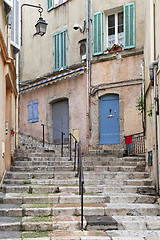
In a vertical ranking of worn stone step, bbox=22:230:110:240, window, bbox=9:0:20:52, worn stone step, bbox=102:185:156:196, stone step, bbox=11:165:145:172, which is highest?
window, bbox=9:0:20:52

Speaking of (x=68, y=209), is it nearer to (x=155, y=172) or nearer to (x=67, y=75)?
(x=155, y=172)

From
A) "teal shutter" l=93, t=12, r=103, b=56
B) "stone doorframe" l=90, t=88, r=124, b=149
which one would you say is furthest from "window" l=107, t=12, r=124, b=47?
"stone doorframe" l=90, t=88, r=124, b=149

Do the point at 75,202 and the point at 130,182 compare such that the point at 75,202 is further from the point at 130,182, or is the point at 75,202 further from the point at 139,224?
the point at 130,182

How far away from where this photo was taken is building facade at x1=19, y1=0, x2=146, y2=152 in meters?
12.3

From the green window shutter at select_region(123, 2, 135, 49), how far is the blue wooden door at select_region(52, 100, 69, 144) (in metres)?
3.61

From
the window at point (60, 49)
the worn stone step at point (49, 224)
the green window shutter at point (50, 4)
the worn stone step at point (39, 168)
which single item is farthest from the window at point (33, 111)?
the worn stone step at point (49, 224)

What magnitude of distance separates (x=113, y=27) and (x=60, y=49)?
2549 mm

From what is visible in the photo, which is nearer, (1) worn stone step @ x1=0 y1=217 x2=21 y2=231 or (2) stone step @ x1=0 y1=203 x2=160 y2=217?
(1) worn stone step @ x1=0 y1=217 x2=21 y2=231

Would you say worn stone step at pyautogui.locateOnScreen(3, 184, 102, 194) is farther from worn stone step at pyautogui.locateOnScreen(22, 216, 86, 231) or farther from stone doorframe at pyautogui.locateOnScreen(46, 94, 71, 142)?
stone doorframe at pyautogui.locateOnScreen(46, 94, 71, 142)

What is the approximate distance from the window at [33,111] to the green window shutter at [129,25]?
510 cm

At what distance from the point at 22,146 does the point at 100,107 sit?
332 cm

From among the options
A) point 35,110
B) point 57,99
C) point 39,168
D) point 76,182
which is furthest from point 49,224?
point 35,110

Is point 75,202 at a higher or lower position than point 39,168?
lower

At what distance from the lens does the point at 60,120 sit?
14.3 m
